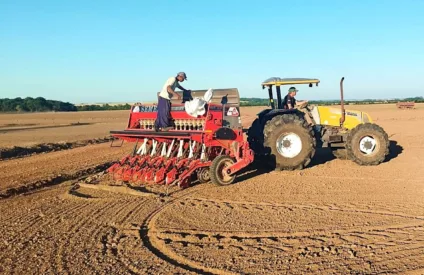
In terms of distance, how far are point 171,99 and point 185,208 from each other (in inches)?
144

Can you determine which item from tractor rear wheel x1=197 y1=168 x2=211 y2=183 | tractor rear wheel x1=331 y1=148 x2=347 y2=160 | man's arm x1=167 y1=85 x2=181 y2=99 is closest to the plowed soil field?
tractor rear wheel x1=197 y1=168 x2=211 y2=183

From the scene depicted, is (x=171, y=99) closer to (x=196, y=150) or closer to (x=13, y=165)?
(x=196, y=150)

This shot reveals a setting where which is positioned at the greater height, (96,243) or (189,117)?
(189,117)

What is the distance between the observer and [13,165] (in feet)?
38.0

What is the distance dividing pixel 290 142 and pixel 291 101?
1.31 m

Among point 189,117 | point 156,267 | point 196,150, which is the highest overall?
point 189,117

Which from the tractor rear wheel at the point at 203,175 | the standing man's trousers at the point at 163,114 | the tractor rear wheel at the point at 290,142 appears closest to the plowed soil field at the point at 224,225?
the tractor rear wheel at the point at 203,175

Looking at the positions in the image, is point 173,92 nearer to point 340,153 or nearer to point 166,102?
point 166,102

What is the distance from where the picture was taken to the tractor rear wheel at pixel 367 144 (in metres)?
10.0

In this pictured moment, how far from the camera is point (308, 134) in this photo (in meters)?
9.39

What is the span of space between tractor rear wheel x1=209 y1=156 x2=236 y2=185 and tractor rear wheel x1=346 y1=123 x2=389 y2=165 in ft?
11.4

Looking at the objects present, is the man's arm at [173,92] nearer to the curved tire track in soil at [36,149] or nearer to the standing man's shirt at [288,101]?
the standing man's shirt at [288,101]

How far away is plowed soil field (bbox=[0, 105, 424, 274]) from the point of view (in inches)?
179

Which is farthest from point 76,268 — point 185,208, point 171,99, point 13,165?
point 13,165
